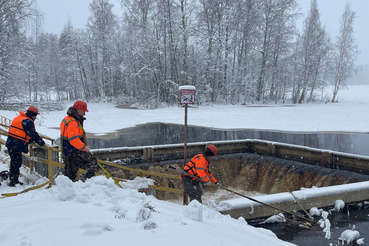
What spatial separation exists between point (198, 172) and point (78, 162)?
247 centimetres

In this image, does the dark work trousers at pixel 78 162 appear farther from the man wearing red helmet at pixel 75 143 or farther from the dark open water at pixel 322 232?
the dark open water at pixel 322 232

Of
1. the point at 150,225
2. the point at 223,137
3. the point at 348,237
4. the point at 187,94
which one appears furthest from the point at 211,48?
the point at 150,225

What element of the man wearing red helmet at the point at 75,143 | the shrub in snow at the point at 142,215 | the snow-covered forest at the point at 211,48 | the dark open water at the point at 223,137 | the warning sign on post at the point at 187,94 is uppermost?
the snow-covered forest at the point at 211,48

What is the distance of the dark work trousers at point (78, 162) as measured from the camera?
18.4ft

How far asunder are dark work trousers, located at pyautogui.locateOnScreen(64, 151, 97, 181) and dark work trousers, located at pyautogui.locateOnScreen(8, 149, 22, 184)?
1602 mm

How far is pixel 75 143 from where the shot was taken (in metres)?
5.32

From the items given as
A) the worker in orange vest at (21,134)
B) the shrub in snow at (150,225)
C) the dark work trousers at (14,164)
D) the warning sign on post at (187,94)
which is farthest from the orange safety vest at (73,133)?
the warning sign on post at (187,94)

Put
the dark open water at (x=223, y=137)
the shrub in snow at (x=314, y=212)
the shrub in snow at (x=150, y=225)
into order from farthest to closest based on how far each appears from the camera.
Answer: the dark open water at (x=223, y=137) → the shrub in snow at (x=314, y=212) → the shrub in snow at (x=150, y=225)

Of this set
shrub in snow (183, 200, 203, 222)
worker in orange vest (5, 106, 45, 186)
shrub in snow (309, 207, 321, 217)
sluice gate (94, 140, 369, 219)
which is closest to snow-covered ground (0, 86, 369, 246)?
shrub in snow (183, 200, 203, 222)

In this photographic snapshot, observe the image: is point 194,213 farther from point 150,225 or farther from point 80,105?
point 80,105

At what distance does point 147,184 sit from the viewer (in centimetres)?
757

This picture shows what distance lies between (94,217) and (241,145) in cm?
1212

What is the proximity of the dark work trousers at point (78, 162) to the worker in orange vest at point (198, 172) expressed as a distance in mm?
2076

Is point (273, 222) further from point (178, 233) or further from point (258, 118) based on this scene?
point (258, 118)
